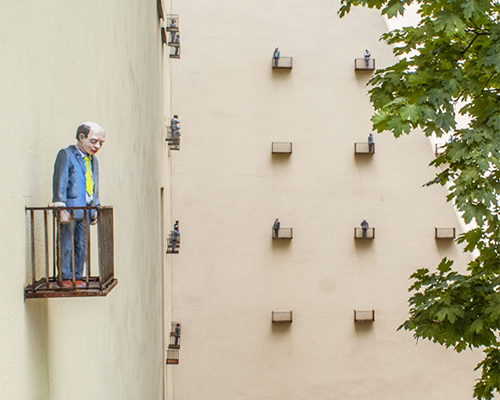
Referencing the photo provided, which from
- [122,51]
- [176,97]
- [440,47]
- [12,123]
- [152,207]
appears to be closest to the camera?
[12,123]

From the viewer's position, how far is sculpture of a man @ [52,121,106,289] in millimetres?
1635

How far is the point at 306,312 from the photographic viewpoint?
9.34m

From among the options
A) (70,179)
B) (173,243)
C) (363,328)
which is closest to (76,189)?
(70,179)

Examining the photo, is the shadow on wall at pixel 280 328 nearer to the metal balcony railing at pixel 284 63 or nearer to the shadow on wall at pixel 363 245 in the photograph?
the shadow on wall at pixel 363 245

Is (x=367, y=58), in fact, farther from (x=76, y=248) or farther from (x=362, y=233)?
(x=76, y=248)

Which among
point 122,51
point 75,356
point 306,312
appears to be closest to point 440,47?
point 122,51

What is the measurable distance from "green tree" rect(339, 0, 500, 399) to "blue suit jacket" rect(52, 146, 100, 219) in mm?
2461

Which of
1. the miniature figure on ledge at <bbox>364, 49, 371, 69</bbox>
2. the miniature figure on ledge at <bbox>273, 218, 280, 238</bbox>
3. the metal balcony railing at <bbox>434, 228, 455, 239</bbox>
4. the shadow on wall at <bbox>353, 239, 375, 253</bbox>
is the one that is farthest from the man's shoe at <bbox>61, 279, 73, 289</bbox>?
the metal balcony railing at <bbox>434, 228, 455, 239</bbox>

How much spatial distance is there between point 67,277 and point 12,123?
1.52 feet

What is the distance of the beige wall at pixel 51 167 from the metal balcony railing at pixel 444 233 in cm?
619

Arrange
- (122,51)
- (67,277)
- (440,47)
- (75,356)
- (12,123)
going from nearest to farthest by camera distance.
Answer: (12,123)
(67,277)
(75,356)
(122,51)
(440,47)

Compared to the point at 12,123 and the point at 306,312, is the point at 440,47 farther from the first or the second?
the point at 306,312

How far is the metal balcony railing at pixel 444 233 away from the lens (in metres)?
9.46

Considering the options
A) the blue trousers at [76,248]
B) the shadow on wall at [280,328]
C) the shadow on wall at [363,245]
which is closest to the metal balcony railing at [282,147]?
the shadow on wall at [363,245]
